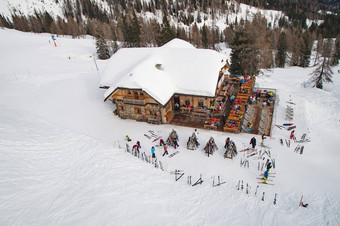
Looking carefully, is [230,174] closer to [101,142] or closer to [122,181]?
[122,181]

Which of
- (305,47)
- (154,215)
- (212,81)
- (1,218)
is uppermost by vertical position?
(212,81)

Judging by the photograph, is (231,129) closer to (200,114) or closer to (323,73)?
(200,114)

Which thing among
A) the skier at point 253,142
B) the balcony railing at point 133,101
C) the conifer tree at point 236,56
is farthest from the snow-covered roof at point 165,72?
the conifer tree at point 236,56

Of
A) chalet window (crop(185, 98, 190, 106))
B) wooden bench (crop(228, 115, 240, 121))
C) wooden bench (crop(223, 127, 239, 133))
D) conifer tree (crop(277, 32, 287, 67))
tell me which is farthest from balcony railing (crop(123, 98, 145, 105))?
conifer tree (crop(277, 32, 287, 67))

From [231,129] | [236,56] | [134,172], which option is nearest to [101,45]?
[236,56]

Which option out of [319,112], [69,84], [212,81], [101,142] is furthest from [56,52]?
[319,112]

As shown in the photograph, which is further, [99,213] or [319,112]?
[319,112]
